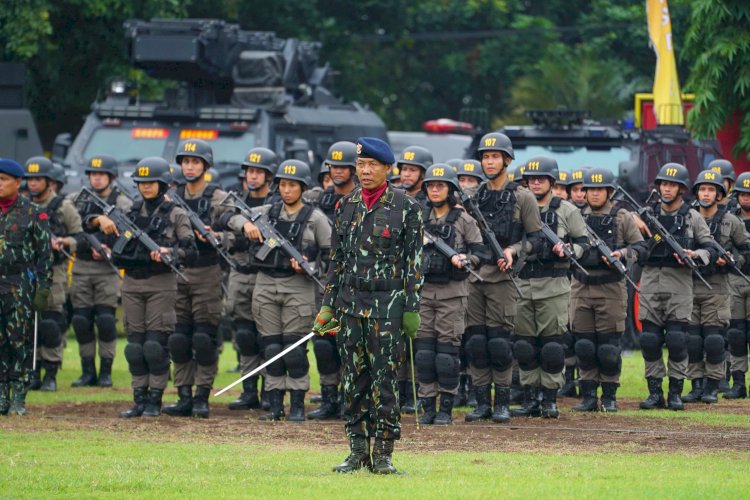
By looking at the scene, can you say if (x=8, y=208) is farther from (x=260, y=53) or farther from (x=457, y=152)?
(x=457, y=152)

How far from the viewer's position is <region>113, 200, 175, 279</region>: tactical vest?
46.1 ft

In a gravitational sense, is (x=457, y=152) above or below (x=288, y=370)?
above

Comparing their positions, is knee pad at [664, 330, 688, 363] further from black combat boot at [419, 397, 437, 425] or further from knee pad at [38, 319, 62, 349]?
knee pad at [38, 319, 62, 349]

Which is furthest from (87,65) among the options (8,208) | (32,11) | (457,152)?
(8,208)

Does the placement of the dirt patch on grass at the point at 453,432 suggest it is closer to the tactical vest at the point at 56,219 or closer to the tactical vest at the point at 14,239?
the tactical vest at the point at 14,239

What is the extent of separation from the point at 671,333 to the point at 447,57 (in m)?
26.4

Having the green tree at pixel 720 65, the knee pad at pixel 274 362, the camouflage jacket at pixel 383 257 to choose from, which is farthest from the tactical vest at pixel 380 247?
the green tree at pixel 720 65

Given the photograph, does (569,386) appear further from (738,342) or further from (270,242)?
(270,242)

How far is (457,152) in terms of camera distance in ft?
104

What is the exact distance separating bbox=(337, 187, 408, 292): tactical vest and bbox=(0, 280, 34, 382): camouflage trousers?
4.38 m

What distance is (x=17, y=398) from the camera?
1416cm

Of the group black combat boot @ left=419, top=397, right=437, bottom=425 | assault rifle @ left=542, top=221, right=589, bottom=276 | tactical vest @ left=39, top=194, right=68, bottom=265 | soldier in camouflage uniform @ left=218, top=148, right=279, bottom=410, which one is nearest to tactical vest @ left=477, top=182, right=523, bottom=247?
assault rifle @ left=542, top=221, right=589, bottom=276

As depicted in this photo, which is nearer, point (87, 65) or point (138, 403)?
point (138, 403)

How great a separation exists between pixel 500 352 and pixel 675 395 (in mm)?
2099
